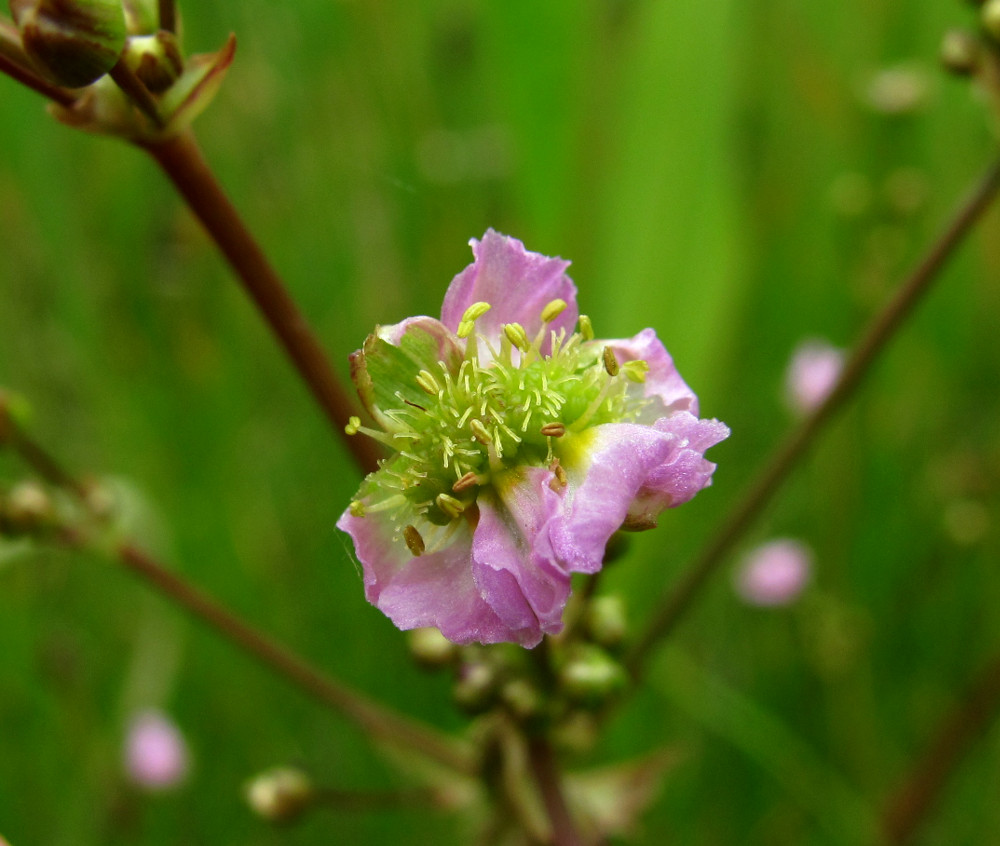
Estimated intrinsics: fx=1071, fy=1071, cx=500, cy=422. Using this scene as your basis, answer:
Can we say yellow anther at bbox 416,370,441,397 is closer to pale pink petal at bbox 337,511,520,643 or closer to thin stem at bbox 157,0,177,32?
pale pink petal at bbox 337,511,520,643

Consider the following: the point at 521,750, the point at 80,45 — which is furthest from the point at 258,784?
the point at 80,45

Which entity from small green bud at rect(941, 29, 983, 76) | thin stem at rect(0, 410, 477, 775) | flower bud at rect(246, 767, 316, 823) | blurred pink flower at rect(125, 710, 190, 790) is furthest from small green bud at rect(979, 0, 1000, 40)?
blurred pink flower at rect(125, 710, 190, 790)

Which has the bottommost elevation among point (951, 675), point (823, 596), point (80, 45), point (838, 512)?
point (951, 675)

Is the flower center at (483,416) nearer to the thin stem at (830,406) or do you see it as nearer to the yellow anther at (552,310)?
the yellow anther at (552,310)

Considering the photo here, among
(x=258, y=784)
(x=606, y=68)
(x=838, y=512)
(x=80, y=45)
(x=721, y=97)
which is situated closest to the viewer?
(x=80, y=45)

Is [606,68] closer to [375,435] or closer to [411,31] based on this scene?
[411,31]

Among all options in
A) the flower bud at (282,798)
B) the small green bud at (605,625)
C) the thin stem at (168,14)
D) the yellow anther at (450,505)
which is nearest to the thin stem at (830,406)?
the small green bud at (605,625)
